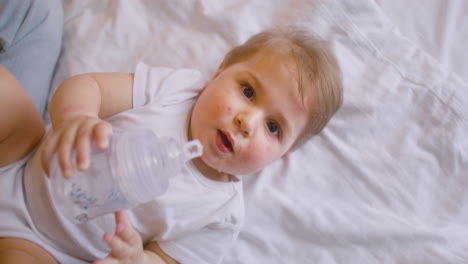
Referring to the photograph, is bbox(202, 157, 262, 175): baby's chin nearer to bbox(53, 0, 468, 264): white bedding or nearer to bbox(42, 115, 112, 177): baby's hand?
bbox(53, 0, 468, 264): white bedding

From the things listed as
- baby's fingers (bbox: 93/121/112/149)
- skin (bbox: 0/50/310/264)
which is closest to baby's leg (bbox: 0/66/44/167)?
skin (bbox: 0/50/310/264)

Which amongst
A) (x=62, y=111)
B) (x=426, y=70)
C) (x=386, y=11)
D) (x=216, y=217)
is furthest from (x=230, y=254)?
(x=386, y=11)

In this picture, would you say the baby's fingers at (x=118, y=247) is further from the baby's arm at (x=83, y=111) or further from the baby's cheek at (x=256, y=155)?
the baby's cheek at (x=256, y=155)

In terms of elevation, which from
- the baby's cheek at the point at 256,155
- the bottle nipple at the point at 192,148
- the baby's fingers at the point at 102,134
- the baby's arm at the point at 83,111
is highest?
the baby's fingers at the point at 102,134

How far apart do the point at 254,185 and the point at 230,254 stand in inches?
7.6

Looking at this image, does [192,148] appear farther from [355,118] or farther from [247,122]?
[355,118]

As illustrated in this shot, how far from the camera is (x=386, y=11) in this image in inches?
48.8

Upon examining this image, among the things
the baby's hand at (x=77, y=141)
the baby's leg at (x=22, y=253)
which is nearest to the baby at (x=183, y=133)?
the baby's leg at (x=22, y=253)

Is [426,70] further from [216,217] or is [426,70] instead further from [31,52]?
[31,52]

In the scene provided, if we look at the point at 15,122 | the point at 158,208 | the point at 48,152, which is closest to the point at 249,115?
the point at 158,208

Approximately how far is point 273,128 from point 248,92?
10 centimetres

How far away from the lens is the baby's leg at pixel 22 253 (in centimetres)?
77

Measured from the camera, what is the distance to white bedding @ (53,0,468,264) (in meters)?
0.98

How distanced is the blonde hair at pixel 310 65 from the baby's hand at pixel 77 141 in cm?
45
